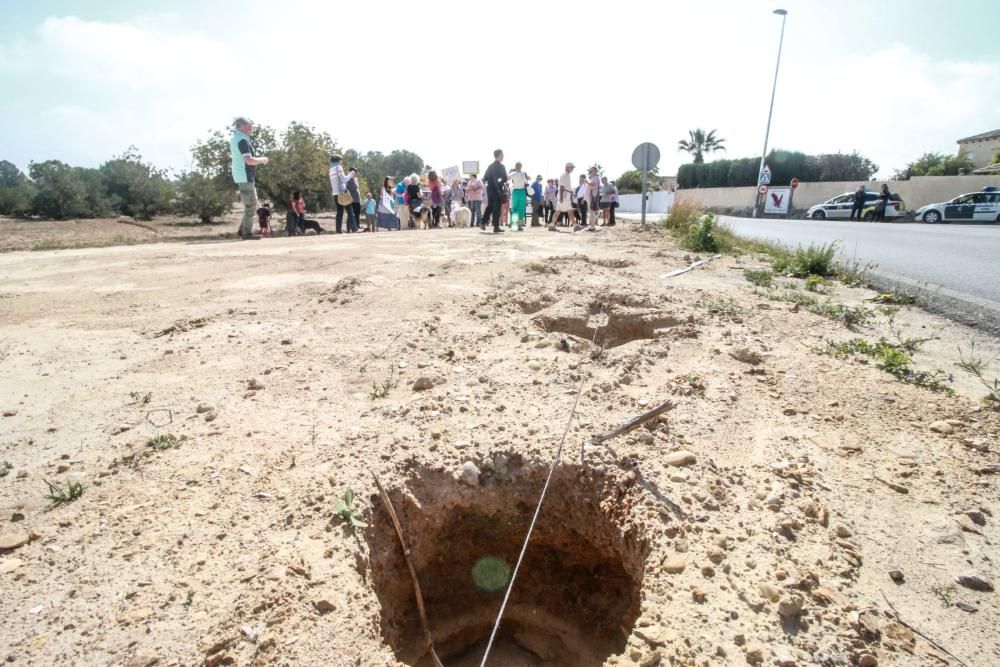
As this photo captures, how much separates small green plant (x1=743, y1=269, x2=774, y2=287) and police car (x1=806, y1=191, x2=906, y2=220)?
909 inches

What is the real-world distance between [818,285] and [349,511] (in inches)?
218

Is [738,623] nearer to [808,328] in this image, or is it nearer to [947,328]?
[808,328]

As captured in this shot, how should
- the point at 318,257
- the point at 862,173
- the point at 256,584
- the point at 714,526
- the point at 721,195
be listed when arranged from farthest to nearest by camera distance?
1. the point at 862,173
2. the point at 721,195
3. the point at 318,257
4. the point at 714,526
5. the point at 256,584

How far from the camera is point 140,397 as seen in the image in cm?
283

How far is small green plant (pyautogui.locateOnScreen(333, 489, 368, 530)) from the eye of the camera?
199 cm

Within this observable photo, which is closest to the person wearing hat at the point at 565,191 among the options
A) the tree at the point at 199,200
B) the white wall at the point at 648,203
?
the tree at the point at 199,200

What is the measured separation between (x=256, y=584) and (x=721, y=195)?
43410 mm

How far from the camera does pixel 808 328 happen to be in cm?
390

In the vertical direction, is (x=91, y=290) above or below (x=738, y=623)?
above

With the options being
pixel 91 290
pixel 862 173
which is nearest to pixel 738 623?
pixel 91 290

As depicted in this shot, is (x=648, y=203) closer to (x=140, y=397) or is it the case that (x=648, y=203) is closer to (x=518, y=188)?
(x=518, y=188)

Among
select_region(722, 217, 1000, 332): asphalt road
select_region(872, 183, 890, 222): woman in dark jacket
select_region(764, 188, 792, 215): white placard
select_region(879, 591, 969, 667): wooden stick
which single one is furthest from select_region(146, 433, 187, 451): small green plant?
select_region(764, 188, 792, 215): white placard

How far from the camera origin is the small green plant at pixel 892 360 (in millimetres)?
2895

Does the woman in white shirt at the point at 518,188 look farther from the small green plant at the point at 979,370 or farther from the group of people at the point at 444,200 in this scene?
the small green plant at the point at 979,370
